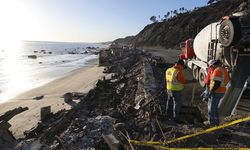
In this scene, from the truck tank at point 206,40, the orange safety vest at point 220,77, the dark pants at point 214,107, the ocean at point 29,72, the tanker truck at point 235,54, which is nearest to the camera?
the orange safety vest at point 220,77

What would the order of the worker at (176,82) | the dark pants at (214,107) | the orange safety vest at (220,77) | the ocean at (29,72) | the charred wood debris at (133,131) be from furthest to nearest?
the ocean at (29,72) → the worker at (176,82) → the dark pants at (214,107) → the orange safety vest at (220,77) → the charred wood debris at (133,131)

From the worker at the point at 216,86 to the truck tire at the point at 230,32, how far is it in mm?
2603

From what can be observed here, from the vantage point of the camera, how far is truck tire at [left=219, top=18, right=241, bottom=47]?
10742 mm

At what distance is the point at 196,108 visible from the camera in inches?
452

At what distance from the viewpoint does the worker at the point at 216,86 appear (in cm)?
843

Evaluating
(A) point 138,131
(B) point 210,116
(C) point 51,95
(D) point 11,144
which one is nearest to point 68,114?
(D) point 11,144

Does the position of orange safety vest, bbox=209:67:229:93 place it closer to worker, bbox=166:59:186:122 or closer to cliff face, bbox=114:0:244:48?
worker, bbox=166:59:186:122

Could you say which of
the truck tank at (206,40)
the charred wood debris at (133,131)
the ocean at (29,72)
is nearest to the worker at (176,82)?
the charred wood debris at (133,131)

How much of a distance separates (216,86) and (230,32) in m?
3.47

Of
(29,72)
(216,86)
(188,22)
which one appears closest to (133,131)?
(216,86)

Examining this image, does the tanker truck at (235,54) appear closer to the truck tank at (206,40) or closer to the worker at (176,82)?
the truck tank at (206,40)

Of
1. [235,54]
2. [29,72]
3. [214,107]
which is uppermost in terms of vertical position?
[235,54]

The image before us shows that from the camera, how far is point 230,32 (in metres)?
11.1

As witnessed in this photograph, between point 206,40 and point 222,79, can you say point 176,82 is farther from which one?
point 206,40
